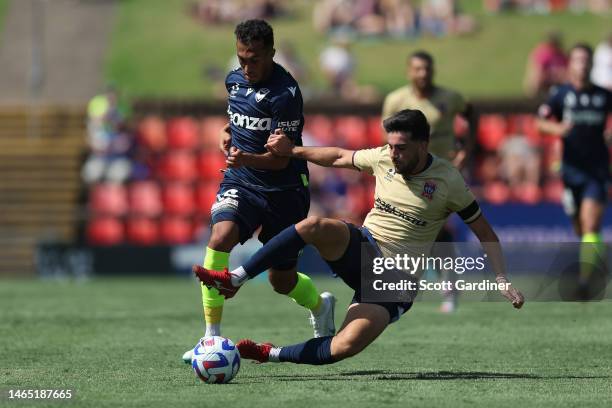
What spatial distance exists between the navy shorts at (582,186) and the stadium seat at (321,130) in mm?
9348

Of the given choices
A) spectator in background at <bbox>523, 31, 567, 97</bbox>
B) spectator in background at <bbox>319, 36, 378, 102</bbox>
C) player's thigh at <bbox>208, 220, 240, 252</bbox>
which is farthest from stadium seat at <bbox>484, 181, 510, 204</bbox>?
player's thigh at <bbox>208, 220, 240, 252</bbox>

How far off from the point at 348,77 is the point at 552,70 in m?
4.71

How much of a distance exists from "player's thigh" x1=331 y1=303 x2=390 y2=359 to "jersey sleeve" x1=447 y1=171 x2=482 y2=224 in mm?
799

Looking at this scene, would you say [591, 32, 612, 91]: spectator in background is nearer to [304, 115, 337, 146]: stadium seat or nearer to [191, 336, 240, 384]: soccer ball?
[304, 115, 337, 146]: stadium seat

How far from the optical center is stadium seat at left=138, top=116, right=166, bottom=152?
80.0 feet

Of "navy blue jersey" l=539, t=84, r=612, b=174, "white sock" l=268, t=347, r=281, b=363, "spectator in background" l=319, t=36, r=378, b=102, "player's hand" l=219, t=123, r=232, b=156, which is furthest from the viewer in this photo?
"spectator in background" l=319, t=36, r=378, b=102

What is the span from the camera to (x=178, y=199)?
76.2 ft

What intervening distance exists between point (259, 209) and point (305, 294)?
78cm

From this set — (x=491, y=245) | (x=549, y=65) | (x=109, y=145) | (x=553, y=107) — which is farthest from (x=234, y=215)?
(x=549, y=65)

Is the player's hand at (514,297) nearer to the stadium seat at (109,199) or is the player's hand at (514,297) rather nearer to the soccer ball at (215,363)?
the soccer ball at (215,363)

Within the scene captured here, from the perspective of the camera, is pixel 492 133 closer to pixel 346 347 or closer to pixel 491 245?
pixel 491 245

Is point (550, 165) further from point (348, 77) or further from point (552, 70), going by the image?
point (348, 77)

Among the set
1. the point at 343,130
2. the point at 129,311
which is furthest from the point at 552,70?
the point at 129,311

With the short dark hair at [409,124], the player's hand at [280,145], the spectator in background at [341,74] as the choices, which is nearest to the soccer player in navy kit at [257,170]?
the player's hand at [280,145]
